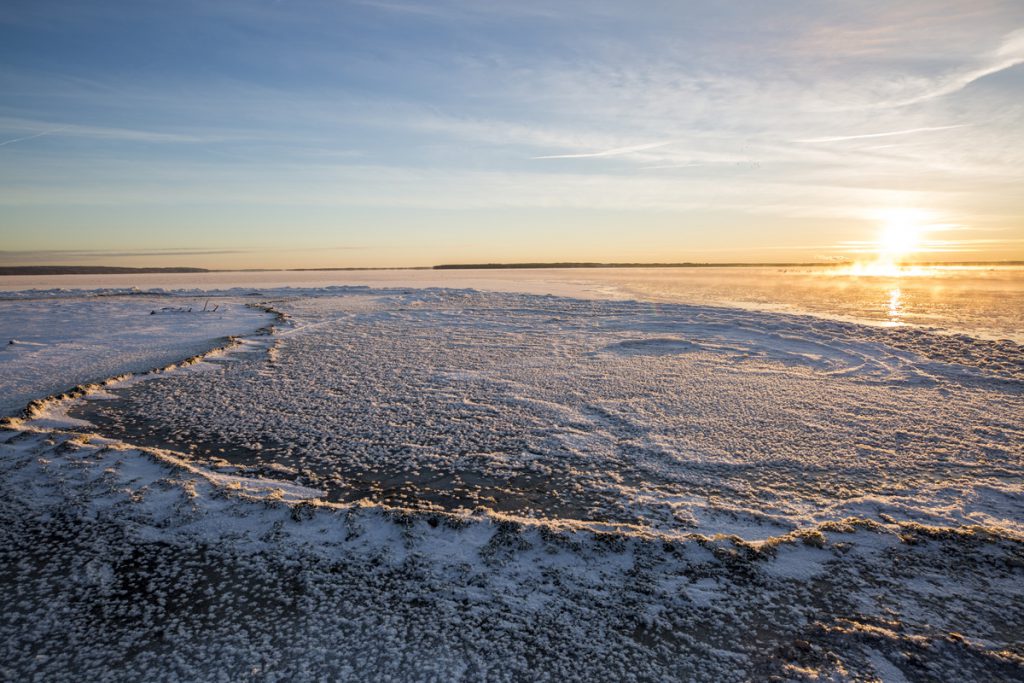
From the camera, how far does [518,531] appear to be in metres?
3.23

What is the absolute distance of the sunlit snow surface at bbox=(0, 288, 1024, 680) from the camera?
2.35 metres

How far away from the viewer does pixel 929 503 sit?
3607 millimetres

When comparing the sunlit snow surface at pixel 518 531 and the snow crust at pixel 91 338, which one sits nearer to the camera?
the sunlit snow surface at pixel 518 531

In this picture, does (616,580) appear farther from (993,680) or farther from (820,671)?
(993,680)

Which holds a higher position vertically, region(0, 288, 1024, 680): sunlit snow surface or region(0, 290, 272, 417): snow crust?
region(0, 290, 272, 417): snow crust

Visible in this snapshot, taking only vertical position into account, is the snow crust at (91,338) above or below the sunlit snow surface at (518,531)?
above

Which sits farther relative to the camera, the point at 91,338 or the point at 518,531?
the point at 91,338

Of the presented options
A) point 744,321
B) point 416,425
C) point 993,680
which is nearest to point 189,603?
point 416,425

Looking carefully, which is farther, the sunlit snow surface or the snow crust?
the snow crust

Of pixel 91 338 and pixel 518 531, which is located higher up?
pixel 91 338

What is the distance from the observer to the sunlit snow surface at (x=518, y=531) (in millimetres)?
2348

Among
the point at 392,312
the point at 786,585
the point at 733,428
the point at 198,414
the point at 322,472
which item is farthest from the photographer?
the point at 392,312

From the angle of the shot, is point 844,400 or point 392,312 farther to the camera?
point 392,312

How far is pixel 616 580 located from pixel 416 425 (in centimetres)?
276
